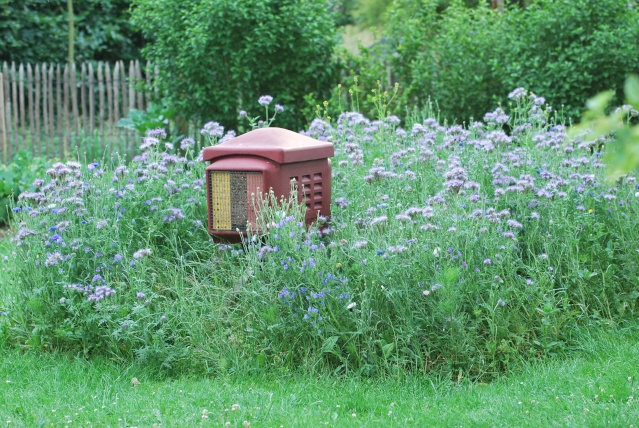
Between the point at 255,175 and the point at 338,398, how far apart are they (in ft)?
5.21

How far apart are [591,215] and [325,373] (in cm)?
198

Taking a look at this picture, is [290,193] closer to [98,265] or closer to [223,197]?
[223,197]

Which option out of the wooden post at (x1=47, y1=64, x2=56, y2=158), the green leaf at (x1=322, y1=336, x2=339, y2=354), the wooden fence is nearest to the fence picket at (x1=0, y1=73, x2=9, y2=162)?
the wooden fence

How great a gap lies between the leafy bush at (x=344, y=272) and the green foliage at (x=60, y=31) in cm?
1254

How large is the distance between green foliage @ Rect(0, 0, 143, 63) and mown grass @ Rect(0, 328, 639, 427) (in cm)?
1390

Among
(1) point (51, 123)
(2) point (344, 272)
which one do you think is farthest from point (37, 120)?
(2) point (344, 272)

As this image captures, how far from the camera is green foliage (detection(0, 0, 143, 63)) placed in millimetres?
16906

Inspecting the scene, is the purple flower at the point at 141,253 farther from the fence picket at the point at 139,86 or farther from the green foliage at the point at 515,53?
the fence picket at the point at 139,86

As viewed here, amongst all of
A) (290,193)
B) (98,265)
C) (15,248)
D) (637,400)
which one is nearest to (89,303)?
(98,265)

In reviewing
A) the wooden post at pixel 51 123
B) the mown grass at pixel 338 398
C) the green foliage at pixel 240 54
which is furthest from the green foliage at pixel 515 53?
the wooden post at pixel 51 123

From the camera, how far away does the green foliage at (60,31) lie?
16.9 meters

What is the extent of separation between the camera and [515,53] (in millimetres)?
9555

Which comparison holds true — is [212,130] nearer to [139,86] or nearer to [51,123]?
[139,86]

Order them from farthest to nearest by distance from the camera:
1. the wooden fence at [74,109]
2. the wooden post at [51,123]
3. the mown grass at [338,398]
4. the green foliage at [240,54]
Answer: the wooden post at [51,123], the wooden fence at [74,109], the green foliage at [240,54], the mown grass at [338,398]
